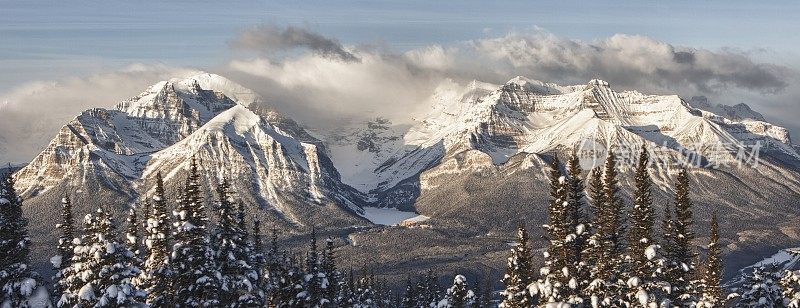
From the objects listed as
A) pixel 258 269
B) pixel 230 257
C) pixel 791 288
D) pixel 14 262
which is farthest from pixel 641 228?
pixel 14 262

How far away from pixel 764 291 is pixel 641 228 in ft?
58.6

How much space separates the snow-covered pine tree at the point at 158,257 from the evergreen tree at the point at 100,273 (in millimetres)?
5484

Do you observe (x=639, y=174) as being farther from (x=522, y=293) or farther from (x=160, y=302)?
(x=160, y=302)

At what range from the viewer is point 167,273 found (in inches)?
2408

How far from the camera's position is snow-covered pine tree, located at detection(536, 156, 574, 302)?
5309cm

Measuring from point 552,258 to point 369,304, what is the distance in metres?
64.2

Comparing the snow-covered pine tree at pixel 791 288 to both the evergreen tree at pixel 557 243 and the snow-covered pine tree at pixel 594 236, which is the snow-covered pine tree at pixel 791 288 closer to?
the snow-covered pine tree at pixel 594 236

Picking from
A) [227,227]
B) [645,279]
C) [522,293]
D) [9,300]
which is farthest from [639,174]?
[9,300]

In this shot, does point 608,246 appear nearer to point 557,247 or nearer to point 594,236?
point 594,236

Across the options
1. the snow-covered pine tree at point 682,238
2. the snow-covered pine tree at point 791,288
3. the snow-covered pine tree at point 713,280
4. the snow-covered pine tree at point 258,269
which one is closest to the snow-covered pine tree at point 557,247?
the snow-covered pine tree at point 682,238

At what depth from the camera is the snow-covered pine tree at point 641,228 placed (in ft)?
174

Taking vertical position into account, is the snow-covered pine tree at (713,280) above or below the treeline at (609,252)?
below

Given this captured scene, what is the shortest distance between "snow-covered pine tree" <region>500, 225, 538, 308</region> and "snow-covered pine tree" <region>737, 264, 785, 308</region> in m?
17.0

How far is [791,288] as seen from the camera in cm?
6250
